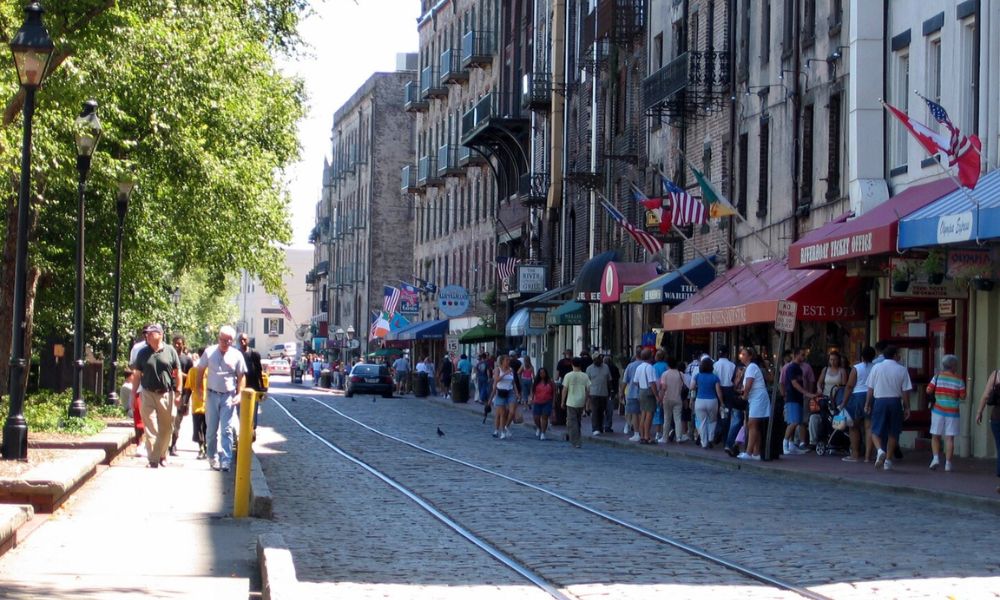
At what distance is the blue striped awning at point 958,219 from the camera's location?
21.4 metres

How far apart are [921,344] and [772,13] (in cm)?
967

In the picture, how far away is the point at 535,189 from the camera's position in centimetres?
5753

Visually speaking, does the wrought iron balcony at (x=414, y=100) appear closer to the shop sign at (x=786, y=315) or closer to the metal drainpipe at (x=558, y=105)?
the metal drainpipe at (x=558, y=105)

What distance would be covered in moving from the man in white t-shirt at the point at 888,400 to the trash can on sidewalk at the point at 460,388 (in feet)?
115

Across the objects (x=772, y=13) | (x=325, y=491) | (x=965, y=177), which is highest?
(x=772, y=13)

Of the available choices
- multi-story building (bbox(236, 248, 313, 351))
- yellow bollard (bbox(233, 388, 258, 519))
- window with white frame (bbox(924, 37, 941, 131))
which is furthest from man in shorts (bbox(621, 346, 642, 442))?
multi-story building (bbox(236, 248, 313, 351))

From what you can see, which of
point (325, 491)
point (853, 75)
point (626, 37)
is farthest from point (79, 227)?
point (626, 37)

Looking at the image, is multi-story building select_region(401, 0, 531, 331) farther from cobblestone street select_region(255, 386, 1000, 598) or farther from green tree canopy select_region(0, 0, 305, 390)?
cobblestone street select_region(255, 386, 1000, 598)

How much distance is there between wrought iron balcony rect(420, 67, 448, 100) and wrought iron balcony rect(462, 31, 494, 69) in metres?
6.61

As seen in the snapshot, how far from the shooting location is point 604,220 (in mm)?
50594

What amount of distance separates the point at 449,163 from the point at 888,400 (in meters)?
53.2

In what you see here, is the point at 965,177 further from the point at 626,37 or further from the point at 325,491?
the point at 626,37

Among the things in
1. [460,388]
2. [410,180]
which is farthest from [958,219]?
[410,180]

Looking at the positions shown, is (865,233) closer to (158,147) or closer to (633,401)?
(633,401)
